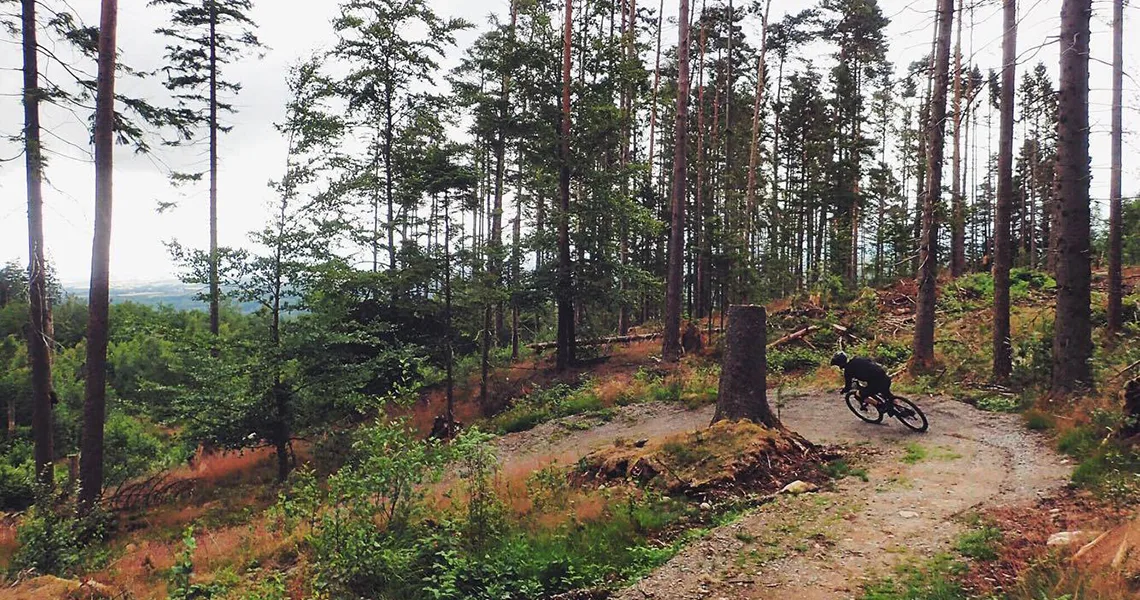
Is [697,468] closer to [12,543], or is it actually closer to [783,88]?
[12,543]

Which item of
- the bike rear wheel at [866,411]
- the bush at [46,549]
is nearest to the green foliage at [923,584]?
the bike rear wheel at [866,411]

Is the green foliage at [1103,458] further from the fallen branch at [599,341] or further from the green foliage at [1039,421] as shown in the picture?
the fallen branch at [599,341]

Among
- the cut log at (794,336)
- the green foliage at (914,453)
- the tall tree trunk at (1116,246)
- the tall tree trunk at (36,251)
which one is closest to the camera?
the green foliage at (914,453)

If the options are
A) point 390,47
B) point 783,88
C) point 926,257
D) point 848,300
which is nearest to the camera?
point 926,257

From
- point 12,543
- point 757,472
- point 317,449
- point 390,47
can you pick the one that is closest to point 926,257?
point 757,472

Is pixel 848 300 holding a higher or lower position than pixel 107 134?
lower

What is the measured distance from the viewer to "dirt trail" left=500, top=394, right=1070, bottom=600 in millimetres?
4633

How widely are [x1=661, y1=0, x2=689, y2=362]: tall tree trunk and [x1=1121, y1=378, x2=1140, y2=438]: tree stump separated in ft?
33.4

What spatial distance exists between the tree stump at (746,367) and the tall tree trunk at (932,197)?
6.48 m

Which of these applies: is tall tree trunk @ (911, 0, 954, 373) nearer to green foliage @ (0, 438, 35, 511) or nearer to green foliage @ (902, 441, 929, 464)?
green foliage @ (902, 441, 929, 464)

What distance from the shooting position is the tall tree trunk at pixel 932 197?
11.9 m

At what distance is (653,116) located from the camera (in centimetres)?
2727

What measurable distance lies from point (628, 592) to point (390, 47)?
17.1 metres

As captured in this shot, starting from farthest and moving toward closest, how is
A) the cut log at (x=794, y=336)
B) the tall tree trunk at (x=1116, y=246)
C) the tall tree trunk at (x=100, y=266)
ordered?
the cut log at (x=794, y=336), the tall tree trunk at (x=1116, y=246), the tall tree trunk at (x=100, y=266)
